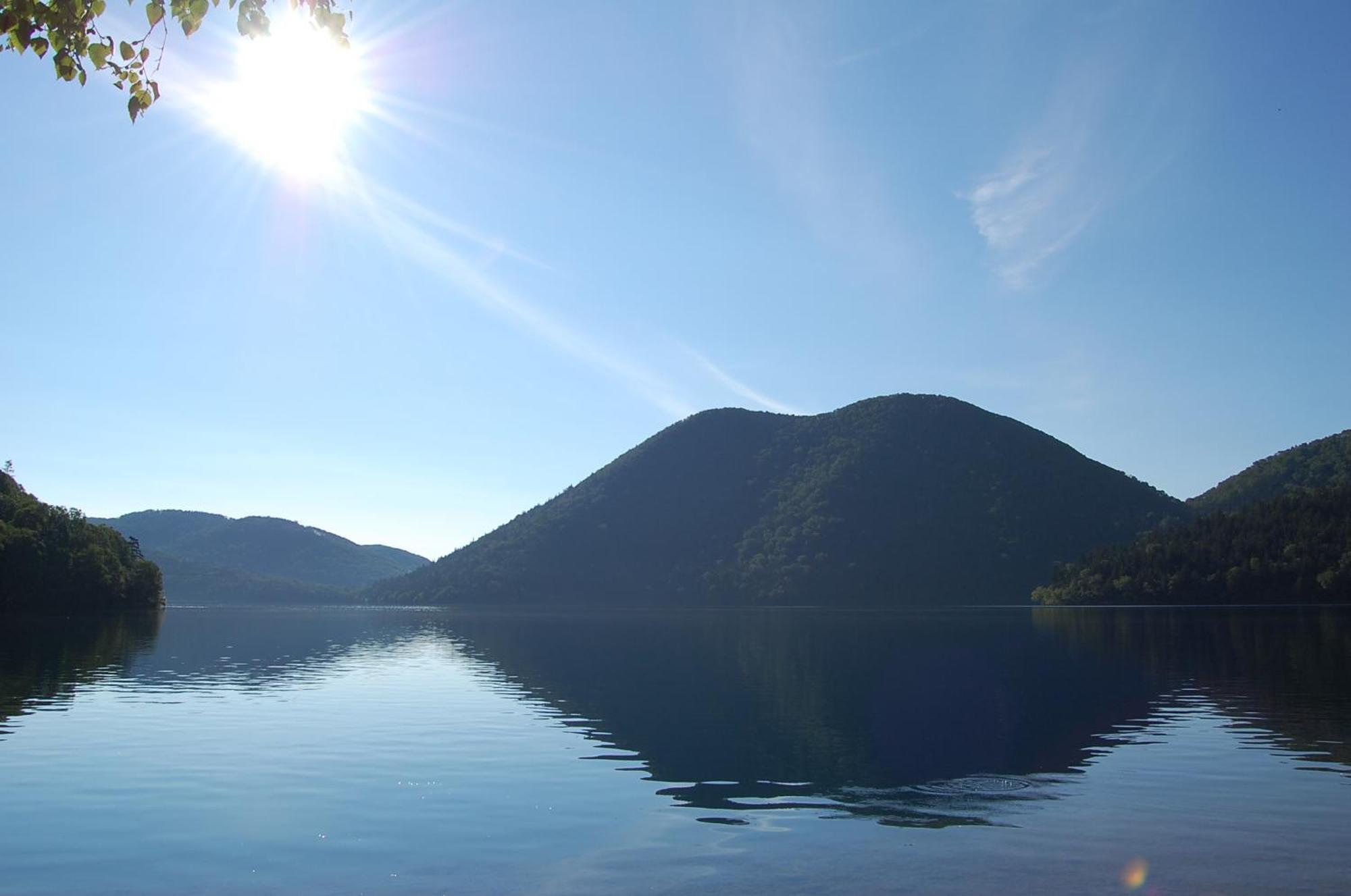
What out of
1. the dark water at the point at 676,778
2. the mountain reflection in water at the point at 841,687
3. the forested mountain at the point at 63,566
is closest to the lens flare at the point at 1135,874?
the dark water at the point at 676,778

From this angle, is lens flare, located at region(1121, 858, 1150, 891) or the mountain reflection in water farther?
the mountain reflection in water

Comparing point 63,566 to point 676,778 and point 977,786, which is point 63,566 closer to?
point 676,778

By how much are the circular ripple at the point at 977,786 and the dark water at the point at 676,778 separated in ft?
0.62

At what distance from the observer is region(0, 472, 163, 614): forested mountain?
14725cm

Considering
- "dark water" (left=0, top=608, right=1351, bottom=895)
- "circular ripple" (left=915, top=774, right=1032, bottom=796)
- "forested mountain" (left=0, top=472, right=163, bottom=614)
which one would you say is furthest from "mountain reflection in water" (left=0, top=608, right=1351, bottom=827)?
"forested mountain" (left=0, top=472, right=163, bottom=614)

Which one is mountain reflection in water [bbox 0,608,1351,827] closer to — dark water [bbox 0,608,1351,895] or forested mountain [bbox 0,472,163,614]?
dark water [bbox 0,608,1351,895]

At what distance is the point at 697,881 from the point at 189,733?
29687 mm

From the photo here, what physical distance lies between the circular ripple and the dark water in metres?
0.19

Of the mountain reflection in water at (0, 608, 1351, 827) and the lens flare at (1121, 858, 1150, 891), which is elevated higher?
the mountain reflection in water at (0, 608, 1351, 827)

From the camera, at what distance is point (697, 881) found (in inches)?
770

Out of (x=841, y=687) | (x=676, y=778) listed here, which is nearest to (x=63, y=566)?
(x=841, y=687)

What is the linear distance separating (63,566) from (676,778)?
15769 cm

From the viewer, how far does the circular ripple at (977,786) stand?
28.7 metres

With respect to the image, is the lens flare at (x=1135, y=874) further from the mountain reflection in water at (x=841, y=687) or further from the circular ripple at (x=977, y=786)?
the circular ripple at (x=977, y=786)
